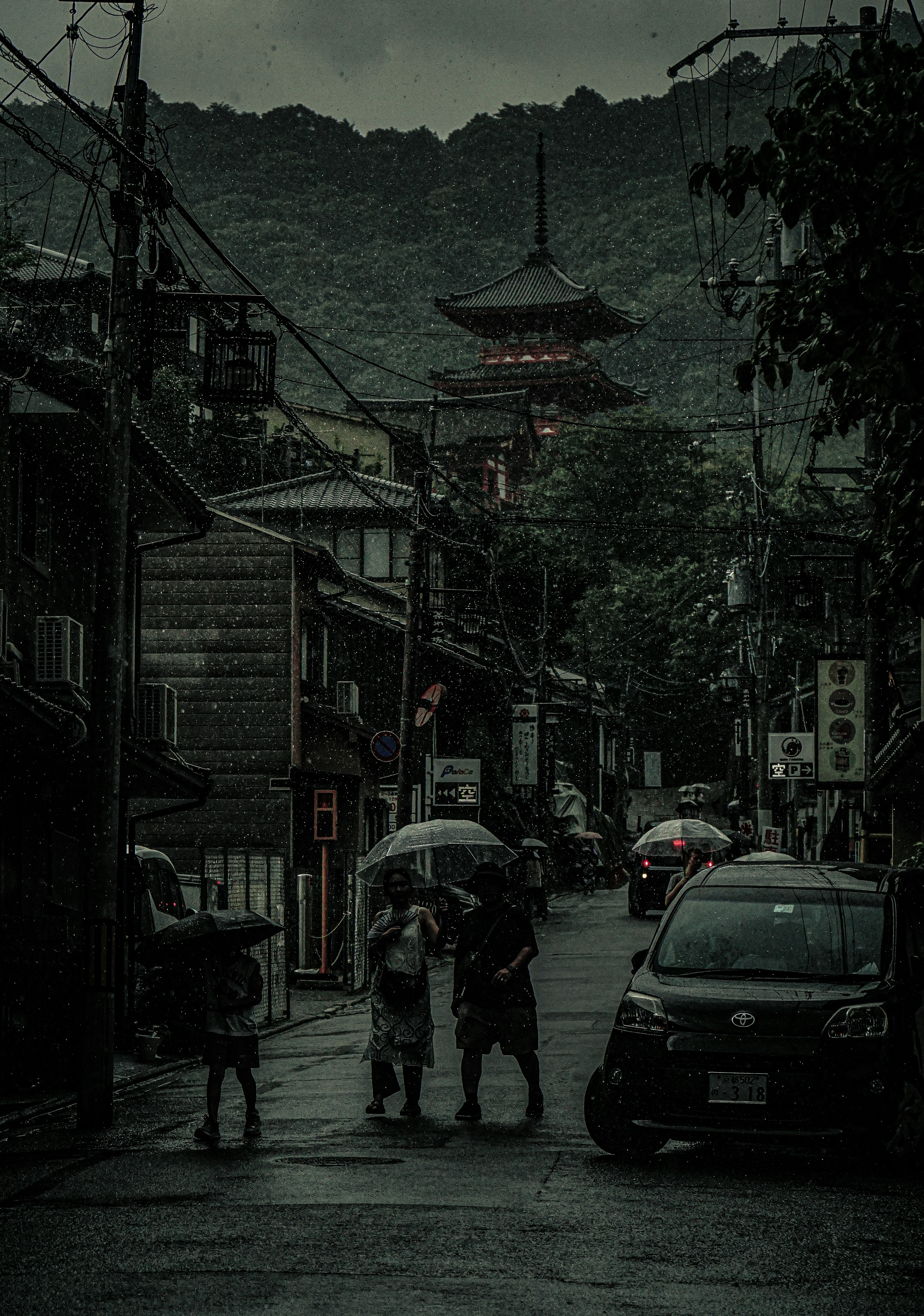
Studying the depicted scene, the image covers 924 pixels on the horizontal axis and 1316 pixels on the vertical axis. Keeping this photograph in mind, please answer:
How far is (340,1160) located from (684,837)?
63.7ft

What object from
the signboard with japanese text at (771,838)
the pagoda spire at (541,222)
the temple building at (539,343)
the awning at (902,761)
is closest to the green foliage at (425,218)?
the temple building at (539,343)

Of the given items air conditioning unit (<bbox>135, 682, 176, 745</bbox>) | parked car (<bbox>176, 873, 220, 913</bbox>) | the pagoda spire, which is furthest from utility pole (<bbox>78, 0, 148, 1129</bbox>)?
the pagoda spire

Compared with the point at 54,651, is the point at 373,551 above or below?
above

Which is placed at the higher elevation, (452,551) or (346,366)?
(346,366)

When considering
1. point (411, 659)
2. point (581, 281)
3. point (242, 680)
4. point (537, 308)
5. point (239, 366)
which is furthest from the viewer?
point (581, 281)

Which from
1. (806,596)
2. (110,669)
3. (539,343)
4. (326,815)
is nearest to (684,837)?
(326,815)

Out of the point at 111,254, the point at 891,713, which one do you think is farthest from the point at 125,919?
the point at 891,713

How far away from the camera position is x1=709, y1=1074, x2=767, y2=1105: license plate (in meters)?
10.3

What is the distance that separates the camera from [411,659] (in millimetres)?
30312

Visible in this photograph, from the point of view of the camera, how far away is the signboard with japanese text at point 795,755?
152 feet

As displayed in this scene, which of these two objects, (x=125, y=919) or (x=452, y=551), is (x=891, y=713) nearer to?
(x=125, y=919)

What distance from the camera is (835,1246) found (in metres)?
8.08

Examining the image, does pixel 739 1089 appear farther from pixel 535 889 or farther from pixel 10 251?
pixel 535 889

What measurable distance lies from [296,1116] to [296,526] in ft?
118
